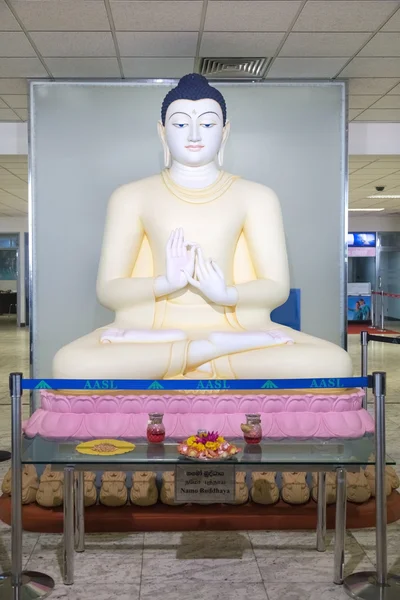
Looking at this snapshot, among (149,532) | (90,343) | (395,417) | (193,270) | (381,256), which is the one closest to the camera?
(149,532)

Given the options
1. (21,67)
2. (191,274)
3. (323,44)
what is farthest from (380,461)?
(21,67)

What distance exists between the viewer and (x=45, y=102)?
17.7ft

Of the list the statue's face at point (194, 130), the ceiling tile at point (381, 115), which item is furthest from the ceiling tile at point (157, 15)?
the ceiling tile at point (381, 115)

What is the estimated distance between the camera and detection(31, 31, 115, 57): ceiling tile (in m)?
4.45

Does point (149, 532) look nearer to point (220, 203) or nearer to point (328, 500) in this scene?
point (328, 500)

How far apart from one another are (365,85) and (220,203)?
1.72 meters

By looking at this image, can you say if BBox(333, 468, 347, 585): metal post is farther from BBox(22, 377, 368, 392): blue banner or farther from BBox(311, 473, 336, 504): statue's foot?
BBox(311, 473, 336, 504): statue's foot

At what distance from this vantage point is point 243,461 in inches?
101

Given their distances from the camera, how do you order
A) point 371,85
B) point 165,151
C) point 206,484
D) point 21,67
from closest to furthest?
point 206,484 → point 165,151 → point 21,67 → point 371,85

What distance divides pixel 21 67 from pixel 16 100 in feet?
2.26

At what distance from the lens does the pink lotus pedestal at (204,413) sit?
352cm

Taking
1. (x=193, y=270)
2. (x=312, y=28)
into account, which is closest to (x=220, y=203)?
(x=193, y=270)

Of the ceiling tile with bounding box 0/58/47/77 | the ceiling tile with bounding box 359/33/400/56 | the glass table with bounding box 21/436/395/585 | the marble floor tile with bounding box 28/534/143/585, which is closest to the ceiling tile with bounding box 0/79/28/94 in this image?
the ceiling tile with bounding box 0/58/47/77

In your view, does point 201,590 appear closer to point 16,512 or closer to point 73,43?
point 16,512
